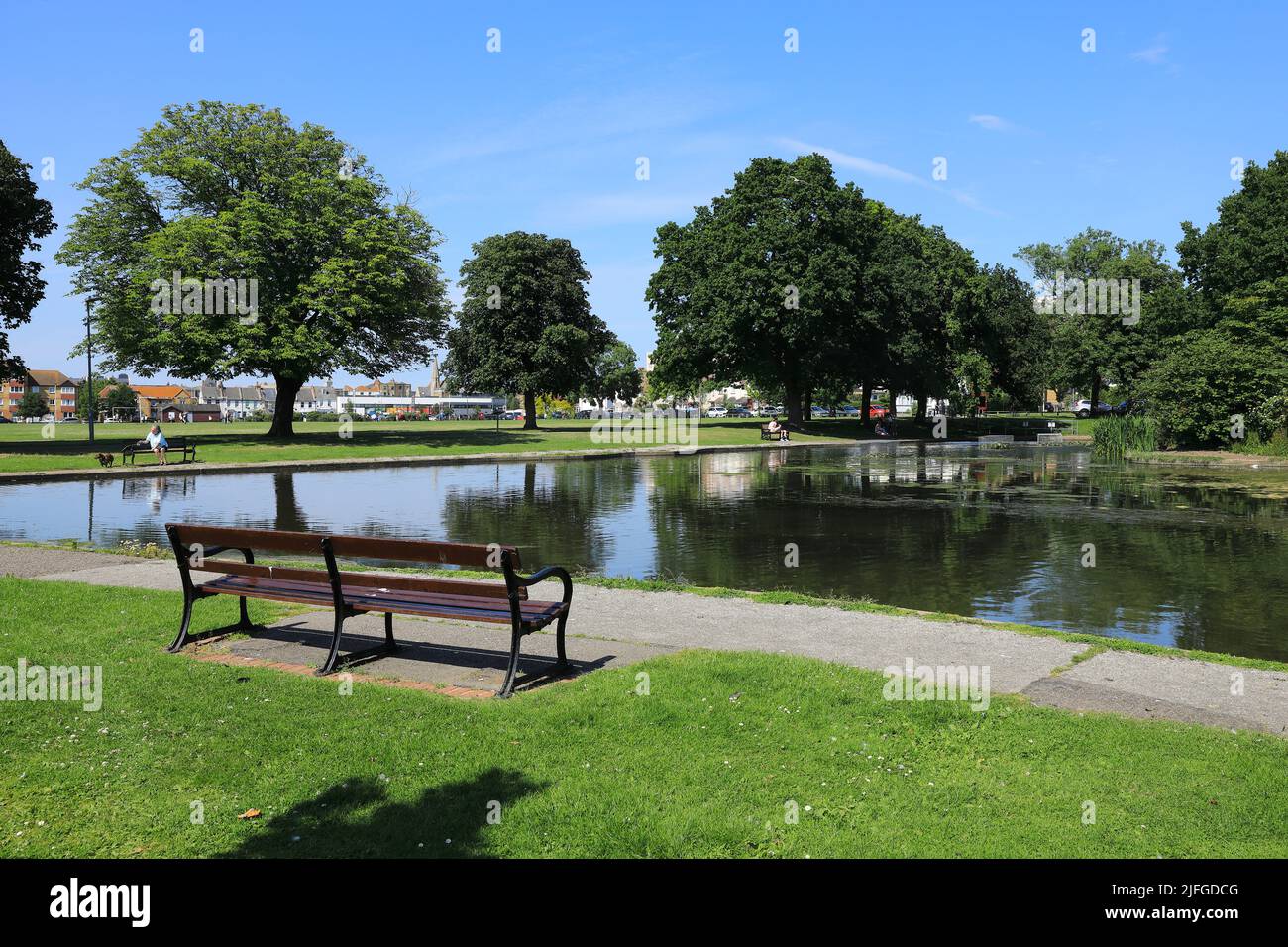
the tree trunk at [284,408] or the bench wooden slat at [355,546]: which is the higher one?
the tree trunk at [284,408]

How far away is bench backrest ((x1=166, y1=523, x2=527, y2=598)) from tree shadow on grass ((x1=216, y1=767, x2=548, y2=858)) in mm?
2009

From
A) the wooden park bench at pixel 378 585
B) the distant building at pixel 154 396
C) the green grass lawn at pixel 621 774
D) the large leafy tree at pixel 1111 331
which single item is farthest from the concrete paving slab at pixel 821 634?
the distant building at pixel 154 396

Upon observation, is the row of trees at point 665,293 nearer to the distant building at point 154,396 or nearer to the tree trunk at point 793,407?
the tree trunk at point 793,407

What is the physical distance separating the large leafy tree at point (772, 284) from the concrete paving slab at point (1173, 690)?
5000cm

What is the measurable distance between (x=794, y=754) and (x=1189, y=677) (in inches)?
138

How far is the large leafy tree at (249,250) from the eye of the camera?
42938mm

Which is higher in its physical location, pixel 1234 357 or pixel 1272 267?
pixel 1272 267

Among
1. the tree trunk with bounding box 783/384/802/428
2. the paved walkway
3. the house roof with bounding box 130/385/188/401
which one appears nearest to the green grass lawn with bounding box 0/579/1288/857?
the paved walkway

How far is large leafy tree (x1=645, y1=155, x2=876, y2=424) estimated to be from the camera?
56375mm

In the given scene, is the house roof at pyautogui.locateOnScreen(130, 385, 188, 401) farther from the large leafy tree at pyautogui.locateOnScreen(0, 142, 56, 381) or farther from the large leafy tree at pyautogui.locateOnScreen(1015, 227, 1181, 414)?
the large leafy tree at pyautogui.locateOnScreen(1015, 227, 1181, 414)
